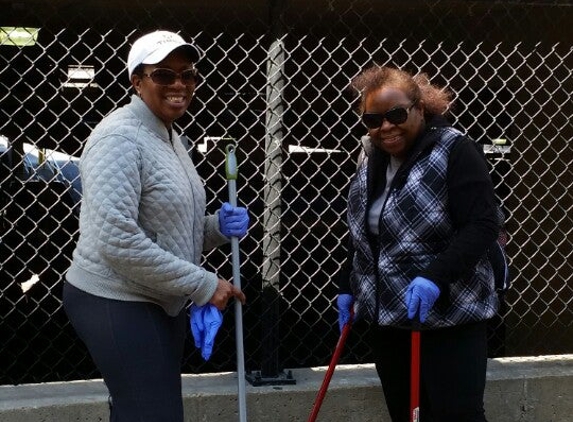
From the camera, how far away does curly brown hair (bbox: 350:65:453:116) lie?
11.0 ft

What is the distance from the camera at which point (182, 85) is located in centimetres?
305

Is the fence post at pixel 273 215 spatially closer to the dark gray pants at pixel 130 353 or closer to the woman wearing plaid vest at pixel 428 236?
the woman wearing plaid vest at pixel 428 236

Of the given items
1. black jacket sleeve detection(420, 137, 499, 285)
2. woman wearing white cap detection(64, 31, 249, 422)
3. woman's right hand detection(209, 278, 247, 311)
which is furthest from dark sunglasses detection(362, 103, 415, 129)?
woman's right hand detection(209, 278, 247, 311)

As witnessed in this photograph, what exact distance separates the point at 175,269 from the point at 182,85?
0.64m

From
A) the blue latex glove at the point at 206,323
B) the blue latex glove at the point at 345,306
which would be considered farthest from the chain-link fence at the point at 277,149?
the blue latex glove at the point at 206,323

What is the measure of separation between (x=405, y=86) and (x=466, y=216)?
55 cm

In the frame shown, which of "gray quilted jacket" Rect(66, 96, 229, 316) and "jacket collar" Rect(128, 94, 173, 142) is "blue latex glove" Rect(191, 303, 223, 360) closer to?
"gray quilted jacket" Rect(66, 96, 229, 316)

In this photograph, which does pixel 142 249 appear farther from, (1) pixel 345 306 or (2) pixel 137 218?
(1) pixel 345 306

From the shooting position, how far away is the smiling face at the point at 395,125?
10.8 ft

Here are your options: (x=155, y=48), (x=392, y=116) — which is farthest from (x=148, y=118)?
(x=392, y=116)

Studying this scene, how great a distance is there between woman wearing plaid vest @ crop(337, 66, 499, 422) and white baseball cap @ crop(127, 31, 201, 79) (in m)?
0.78

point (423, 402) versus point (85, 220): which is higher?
point (85, 220)

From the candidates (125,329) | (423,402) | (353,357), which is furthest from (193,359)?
(125,329)

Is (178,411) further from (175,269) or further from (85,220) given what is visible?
(85,220)
